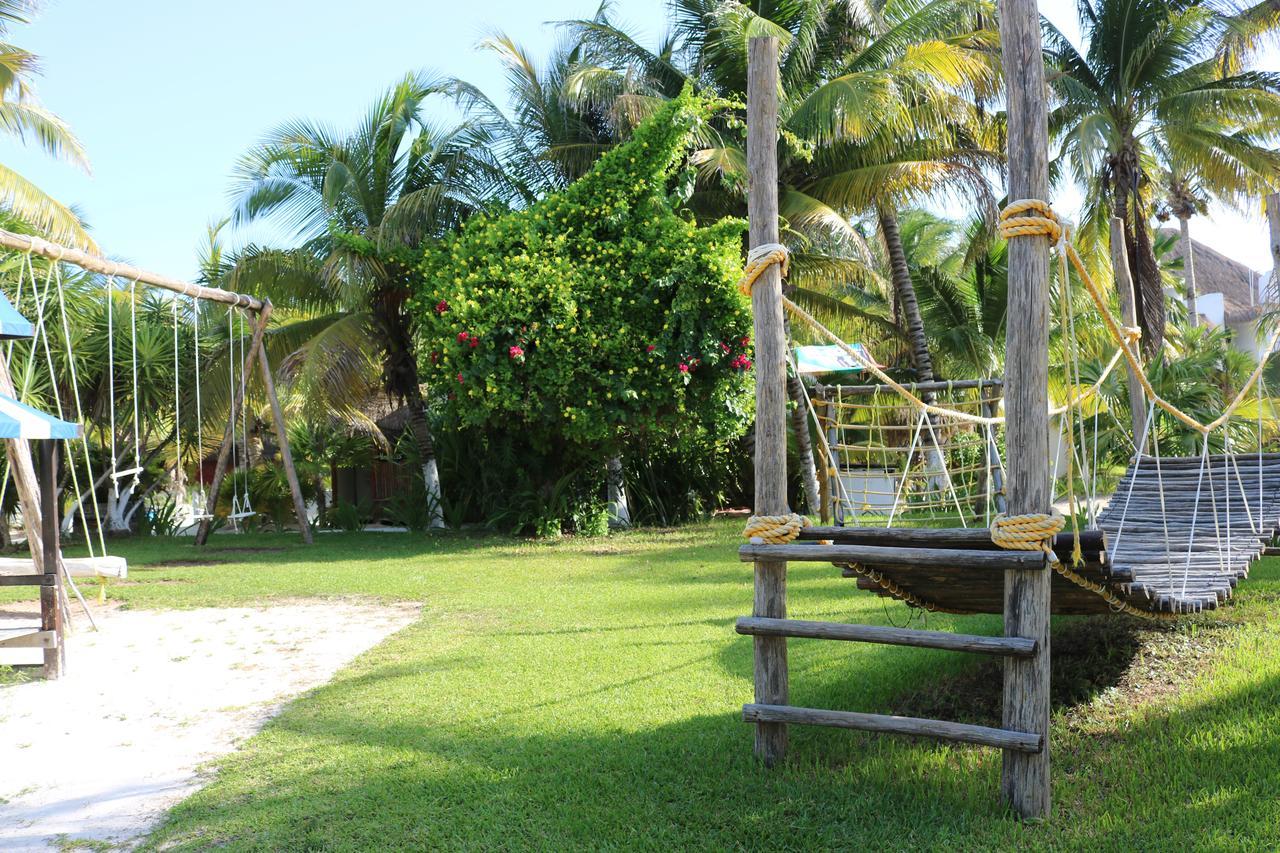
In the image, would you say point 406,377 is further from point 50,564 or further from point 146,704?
point 146,704

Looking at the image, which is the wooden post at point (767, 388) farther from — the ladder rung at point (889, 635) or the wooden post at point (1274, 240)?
the wooden post at point (1274, 240)

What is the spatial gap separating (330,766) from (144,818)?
707 mm

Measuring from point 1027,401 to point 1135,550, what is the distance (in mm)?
2673

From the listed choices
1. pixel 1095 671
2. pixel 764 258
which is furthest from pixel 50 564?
pixel 1095 671

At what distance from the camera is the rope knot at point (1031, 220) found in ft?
11.4

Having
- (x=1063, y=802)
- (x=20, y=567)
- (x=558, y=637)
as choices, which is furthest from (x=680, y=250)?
(x=1063, y=802)

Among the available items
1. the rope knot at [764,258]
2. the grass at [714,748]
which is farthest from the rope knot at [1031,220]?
the grass at [714,748]

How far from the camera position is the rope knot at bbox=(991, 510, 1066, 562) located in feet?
11.0

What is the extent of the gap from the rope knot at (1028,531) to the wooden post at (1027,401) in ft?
0.17

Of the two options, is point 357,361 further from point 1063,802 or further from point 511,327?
point 1063,802

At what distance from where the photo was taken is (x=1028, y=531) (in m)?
3.39

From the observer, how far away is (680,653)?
5.94m

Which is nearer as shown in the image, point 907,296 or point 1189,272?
point 907,296

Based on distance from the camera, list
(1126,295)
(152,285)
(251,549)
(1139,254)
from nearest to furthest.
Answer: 1. (1126,295)
2. (152,285)
3. (251,549)
4. (1139,254)
